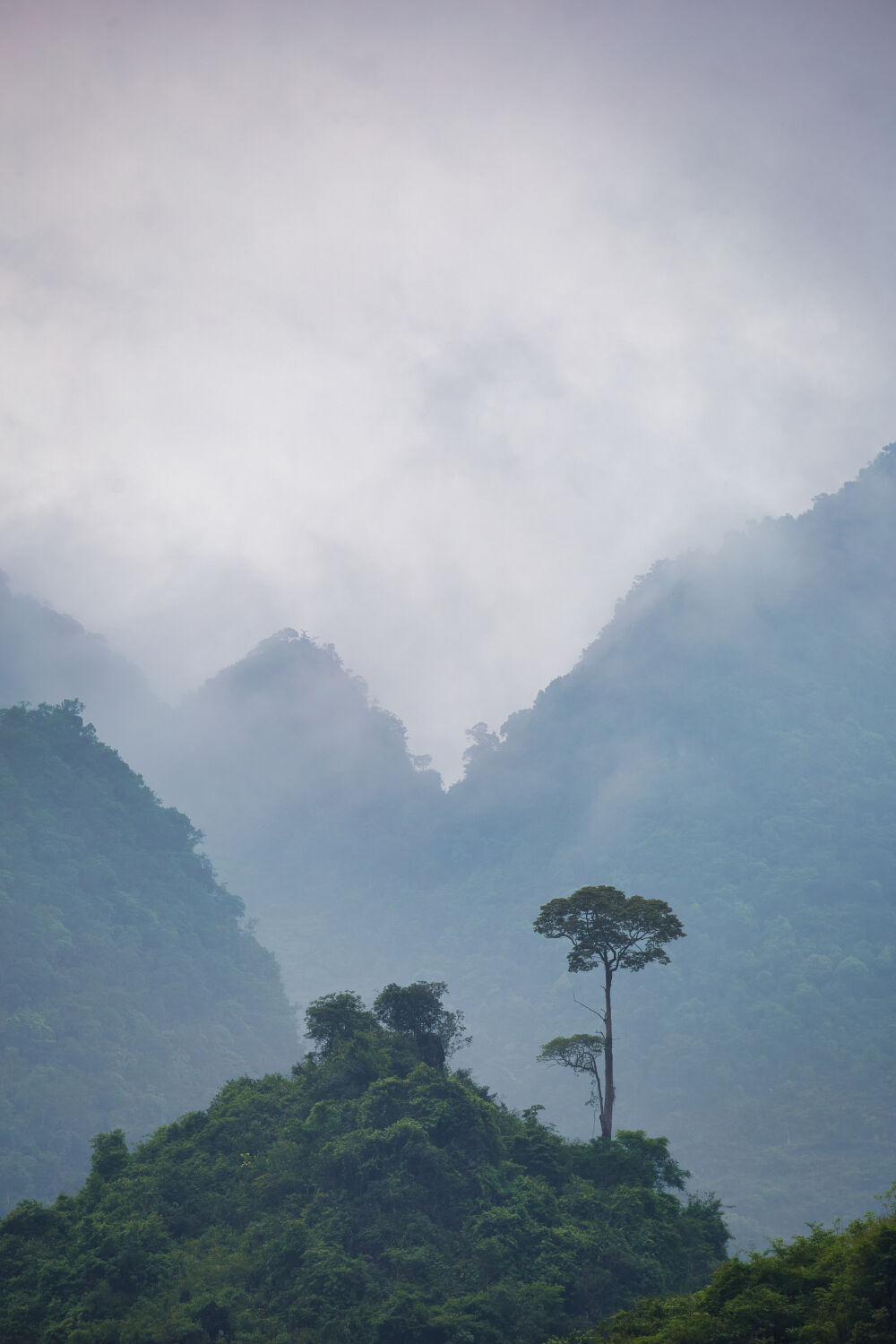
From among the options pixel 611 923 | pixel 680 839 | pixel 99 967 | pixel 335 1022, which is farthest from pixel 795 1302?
pixel 680 839

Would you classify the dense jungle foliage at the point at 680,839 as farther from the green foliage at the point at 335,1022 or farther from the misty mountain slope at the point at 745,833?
the green foliage at the point at 335,1022

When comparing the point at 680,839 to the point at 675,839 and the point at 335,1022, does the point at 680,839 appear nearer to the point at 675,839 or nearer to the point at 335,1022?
the point at 675,839

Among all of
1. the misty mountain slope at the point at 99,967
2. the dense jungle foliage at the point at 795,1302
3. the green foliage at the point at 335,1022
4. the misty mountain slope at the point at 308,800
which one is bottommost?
the dense jungle foliage at the point at 795,1302

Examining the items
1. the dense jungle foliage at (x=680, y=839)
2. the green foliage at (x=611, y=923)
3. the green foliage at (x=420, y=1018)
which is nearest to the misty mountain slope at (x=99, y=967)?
the dense jungle foliage at (x=680, y=839)

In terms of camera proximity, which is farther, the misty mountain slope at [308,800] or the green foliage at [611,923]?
the misty mountain slope at [308,800]

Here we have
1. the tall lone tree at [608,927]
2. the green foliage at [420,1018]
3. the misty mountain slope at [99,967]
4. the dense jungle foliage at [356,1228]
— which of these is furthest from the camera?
the misty mountain slope at [99,967]

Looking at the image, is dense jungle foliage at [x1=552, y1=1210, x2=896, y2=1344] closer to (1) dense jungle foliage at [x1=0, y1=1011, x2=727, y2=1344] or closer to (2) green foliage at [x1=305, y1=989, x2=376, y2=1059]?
(1) dense jungle foliage at [x1=0, y1=1011, x2=727, y2=1344]
